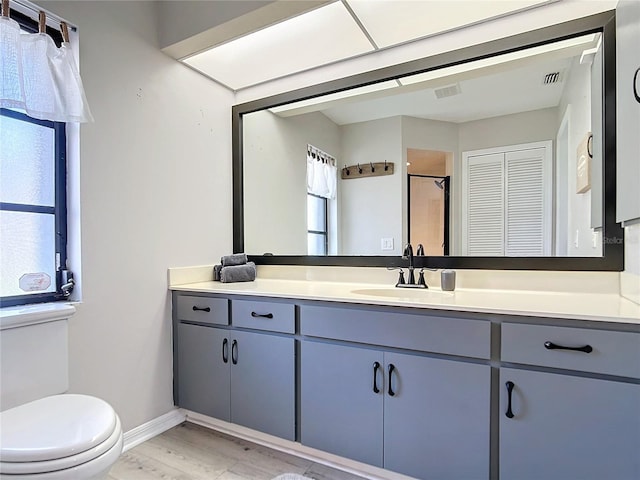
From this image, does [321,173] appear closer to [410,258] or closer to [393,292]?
[410,258]

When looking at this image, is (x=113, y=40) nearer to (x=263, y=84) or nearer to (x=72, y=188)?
(x=72, y=188)

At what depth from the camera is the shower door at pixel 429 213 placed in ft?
6.38

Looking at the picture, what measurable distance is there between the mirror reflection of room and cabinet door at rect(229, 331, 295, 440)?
785 millimetres

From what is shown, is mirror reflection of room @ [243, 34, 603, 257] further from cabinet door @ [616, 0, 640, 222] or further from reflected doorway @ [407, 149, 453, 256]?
cabinet door @ [616, 0, 640, 222]

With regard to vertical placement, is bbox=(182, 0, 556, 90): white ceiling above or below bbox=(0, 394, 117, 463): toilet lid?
above

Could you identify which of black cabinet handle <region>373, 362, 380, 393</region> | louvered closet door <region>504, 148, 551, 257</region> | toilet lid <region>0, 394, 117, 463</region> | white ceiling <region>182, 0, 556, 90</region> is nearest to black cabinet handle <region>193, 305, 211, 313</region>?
toilet lid <region>0, 394, 117, 463</region>

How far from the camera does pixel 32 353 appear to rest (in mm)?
1325

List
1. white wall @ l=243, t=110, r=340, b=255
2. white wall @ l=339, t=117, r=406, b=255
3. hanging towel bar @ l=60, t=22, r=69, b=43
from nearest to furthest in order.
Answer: hanging towel bar @ l=60, t=22, r=69, b=43 → white wall @ l=339, t=117, r=406, b=255 → white wall @ l=243, t=110, r=340, b=255

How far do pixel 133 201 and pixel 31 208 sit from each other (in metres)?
0.45

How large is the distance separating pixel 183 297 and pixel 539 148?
2124 mm

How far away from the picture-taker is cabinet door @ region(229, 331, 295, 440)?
1.70 m

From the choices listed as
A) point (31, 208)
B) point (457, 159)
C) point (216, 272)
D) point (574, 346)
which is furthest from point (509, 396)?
point (31, 208)

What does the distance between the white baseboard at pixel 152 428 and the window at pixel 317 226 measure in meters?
1.29

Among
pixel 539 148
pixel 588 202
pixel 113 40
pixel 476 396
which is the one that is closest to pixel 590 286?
pixel 588 202
